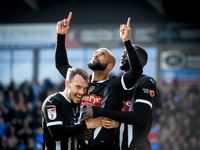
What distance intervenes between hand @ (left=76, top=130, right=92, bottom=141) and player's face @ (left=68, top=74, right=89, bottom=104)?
35 centimetres

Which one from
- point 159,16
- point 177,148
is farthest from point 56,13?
point 177,148

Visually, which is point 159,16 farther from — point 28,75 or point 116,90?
point 116,90

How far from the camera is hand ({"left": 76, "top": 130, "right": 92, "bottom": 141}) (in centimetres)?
437

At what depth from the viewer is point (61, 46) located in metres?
4.96

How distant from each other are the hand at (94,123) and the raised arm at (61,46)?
0.84 meters

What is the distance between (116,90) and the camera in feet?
14.4

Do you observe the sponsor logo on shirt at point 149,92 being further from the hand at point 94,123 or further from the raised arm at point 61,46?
the raised arm at point 61,46

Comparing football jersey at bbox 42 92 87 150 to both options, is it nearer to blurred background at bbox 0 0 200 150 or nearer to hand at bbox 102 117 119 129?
hand at bbox 102 117 119 129

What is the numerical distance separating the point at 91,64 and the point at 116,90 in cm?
42

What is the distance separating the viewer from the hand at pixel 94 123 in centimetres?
432

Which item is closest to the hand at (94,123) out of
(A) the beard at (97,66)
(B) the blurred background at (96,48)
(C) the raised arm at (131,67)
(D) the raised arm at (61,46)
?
(C) the raised arm at (131,67)

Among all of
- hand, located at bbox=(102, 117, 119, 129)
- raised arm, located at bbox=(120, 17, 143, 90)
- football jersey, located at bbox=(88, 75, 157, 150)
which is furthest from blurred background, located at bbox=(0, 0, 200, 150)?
raised arm, located at bbox=(120, 17, 143, 90)

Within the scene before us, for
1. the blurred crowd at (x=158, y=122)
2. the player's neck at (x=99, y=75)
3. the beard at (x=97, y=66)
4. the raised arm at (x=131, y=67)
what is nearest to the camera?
the raised arm at (x=131, y=67)

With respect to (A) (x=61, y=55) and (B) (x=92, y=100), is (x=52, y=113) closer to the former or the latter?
(B) (x=92, y=100)
